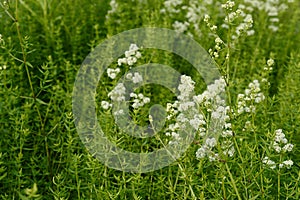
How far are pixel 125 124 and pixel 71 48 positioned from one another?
1661 millimetres

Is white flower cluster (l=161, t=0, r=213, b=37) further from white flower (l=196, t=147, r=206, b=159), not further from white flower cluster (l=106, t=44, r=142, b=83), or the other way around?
white flower (l=196, t=147, r=206, b=159)

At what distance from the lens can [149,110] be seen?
10.3 feet

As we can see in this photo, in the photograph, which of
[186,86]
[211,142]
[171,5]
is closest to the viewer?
[211,142]

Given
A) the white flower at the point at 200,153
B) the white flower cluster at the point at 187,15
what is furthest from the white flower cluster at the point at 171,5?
the white flower at the point at 200,153

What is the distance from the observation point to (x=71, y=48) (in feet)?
13.7

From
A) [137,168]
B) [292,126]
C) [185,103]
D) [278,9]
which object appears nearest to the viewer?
[185,103]

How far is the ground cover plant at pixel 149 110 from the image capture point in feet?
7.88

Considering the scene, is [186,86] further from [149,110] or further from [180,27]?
[180,27]

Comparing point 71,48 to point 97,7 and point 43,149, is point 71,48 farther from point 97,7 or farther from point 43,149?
point 43,149

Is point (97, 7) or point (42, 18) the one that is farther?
point (97, 7)

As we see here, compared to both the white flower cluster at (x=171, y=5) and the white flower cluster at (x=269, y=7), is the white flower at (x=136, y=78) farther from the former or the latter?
the white flower cluster at (x=269, y=7)

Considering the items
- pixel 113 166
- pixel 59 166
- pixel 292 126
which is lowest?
pixel 59 166

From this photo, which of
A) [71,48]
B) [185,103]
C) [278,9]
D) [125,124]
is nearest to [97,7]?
[71,48]

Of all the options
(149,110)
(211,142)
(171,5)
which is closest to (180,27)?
(171,5)
